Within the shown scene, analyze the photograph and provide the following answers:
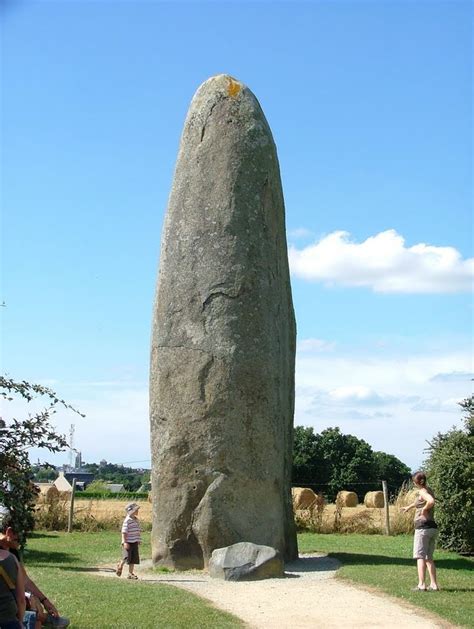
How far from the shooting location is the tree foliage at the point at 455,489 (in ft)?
56.8

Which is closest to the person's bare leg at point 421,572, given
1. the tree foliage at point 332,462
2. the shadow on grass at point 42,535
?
the shadow on grass at point 42,535

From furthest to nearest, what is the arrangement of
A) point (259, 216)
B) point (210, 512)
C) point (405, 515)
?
point (405, 515), point (259, 216), point (210, 512)

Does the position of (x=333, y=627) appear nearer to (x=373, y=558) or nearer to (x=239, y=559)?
(x=239, y=559)

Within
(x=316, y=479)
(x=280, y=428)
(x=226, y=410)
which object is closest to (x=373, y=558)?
(x=280, y=428)

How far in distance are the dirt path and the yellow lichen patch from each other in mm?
7886

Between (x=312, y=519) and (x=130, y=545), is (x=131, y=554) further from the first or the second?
(x=312, y=519)

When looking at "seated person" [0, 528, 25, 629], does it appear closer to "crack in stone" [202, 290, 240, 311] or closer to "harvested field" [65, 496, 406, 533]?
"crack in stone" [202, 290, 240, 311]

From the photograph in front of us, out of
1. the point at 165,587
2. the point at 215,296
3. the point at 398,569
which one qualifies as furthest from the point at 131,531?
the point at 398,569

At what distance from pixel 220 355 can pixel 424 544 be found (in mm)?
4193

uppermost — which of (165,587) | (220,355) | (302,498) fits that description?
(220,355)

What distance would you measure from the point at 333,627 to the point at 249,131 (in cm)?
839

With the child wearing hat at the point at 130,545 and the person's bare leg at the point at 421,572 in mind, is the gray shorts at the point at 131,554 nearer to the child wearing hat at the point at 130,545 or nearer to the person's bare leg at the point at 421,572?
the child wearing hat at the point at 130,545

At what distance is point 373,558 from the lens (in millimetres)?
15695

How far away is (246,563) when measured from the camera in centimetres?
1259
